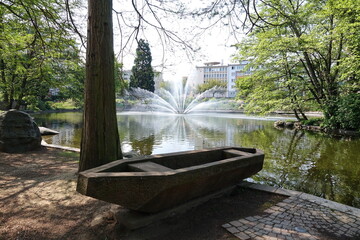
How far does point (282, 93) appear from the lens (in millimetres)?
15383

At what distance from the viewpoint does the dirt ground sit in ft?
8.91

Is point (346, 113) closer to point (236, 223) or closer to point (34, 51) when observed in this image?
point (236, 223)

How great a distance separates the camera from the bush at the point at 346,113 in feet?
40.4

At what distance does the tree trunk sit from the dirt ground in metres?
0.74

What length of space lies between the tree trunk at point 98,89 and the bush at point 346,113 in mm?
13287

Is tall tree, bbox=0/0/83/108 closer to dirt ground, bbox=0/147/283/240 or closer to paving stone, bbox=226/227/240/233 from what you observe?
dirt ground, bbox=0/147/283/240

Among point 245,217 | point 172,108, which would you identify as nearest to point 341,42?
point 245,217

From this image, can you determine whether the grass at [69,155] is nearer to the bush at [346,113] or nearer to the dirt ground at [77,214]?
the dirt ground at [77,214]

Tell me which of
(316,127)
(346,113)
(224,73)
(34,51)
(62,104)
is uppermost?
(224,73)

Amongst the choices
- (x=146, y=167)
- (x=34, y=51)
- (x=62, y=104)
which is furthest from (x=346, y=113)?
(x=62, y=104)

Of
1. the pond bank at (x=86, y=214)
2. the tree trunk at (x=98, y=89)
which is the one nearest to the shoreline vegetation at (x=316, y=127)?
the pond bank at (x=86, y=214)

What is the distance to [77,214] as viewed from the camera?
3.16 m

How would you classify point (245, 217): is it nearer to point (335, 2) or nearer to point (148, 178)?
point (148, 178)

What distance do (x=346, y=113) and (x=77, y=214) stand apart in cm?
1432
